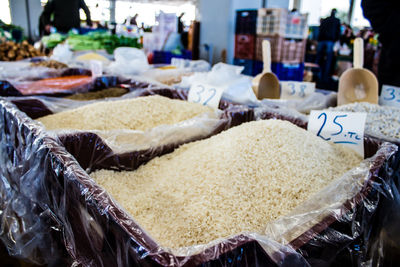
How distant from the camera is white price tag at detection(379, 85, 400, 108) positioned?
125cm

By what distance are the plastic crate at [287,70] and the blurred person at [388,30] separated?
5.33ft

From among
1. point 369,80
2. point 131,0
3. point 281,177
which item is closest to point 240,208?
point 281,177

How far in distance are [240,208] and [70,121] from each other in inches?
27.0

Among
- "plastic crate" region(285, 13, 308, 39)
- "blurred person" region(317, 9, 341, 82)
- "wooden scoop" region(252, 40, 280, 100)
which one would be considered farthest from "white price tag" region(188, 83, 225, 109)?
"blurred person" region(317, 9, 341, 82)

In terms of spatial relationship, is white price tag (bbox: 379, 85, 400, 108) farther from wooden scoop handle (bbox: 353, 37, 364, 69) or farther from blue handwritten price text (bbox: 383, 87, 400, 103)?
wooden scoop handle (bbox: 353, 37, 364, 69)

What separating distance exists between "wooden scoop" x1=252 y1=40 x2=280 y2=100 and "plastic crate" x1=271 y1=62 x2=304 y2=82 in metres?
2.12

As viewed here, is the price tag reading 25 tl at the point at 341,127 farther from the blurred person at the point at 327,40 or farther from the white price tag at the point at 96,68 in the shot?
the blurred person at the point at 327,40

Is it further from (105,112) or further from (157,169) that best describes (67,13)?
(157,169)

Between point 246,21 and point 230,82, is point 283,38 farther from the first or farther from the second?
point 230,82

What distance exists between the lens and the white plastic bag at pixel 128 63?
6.55 feet

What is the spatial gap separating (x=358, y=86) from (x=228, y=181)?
3.18ft

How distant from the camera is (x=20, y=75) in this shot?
5.65 ft

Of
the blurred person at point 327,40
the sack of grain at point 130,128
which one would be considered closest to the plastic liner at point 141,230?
the sack of grain at point 130,128

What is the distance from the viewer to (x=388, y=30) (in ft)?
5.72
